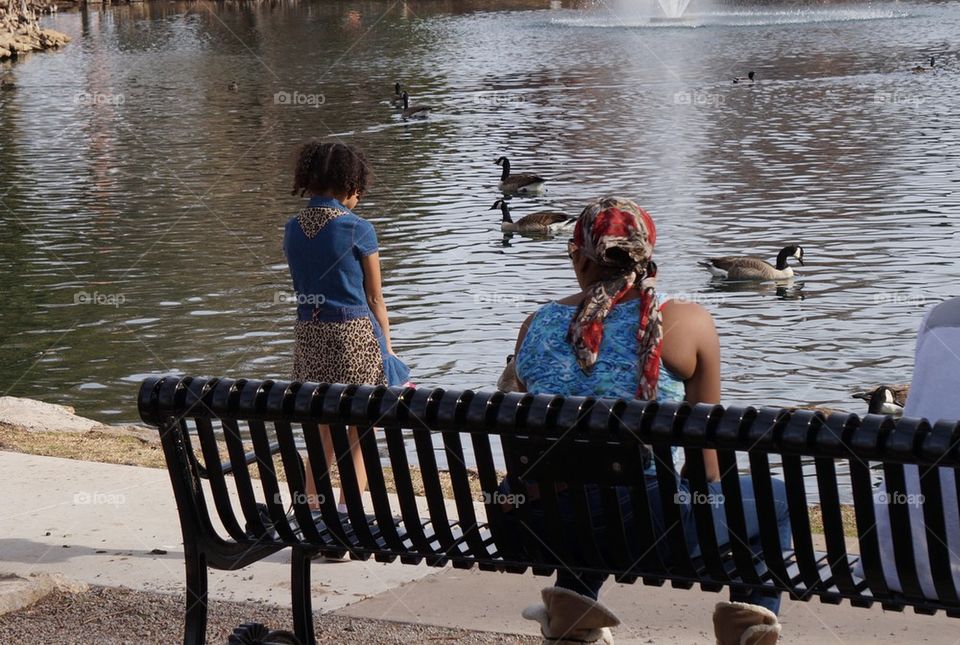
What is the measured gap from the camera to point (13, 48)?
57.9m

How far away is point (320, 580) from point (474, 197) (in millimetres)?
16109

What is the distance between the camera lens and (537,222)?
57.8 feet

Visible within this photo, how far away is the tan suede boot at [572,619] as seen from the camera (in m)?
4.01

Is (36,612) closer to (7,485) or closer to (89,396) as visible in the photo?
(7,485)

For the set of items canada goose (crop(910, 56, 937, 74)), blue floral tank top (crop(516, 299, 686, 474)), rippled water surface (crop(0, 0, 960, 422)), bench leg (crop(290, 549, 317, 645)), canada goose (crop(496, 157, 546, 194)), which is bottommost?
rippled water surface (crop(0, 0, 960, 422))

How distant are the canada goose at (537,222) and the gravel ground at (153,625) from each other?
1274 cm

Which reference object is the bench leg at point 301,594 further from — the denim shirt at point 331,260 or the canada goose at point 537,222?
the canada goose at point 537,222

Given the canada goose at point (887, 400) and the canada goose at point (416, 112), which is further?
the canada goose at point (416, 112)

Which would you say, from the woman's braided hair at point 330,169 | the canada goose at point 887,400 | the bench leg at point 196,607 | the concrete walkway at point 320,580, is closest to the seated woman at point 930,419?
the concrete walkway at point 320,580

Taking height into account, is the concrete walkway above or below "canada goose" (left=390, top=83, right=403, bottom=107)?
above

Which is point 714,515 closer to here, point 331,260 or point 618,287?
point 618,287

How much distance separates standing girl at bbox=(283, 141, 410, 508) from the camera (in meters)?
5.92

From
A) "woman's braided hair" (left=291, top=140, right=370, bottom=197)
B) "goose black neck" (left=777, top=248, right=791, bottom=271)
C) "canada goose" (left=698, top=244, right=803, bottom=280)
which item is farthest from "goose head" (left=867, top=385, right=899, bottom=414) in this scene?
"woman's braided hair" (left=291, top=140, right=370, bottom=197)

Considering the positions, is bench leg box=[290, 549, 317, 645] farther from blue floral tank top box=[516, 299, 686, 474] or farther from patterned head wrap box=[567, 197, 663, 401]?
patterned head wrap box=[567, 197, 663, 401]
